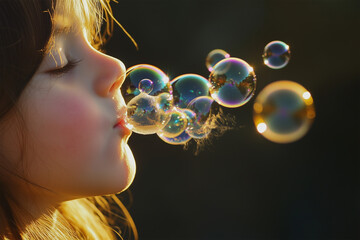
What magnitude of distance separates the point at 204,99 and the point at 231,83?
11 cm

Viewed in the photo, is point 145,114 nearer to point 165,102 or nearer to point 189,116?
point 165,102

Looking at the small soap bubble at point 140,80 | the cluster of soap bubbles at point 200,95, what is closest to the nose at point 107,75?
the small soap bubble at point 140,80

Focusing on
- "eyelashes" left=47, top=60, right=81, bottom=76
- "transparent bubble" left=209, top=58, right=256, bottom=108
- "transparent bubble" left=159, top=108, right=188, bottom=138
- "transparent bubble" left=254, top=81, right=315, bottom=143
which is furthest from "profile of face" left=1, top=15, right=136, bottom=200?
"transparent bubble" left=254, top=81, right=315, bottom=143

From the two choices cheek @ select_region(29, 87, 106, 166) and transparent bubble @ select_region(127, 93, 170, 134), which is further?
transparent bubble @ select_region(127, 93, 170, 134)

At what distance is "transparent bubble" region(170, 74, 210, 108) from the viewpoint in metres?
1.24

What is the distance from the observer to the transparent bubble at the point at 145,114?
35.2 inches

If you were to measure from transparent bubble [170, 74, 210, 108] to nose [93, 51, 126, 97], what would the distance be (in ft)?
1.40

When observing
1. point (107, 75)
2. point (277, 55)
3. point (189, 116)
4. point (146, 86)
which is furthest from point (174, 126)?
point (277, 55)

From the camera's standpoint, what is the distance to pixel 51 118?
711 millimetres

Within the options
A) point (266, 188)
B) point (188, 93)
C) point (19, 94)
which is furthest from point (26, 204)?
point (266, 188)

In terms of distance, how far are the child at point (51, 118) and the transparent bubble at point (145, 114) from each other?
2.5 inches

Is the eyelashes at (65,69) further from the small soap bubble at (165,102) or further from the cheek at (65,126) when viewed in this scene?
the small soap bubble at (165,102)

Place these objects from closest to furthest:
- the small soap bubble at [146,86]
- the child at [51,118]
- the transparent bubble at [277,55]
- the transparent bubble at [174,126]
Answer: the child at [51,118]
the small soap bubble at [146,86]
the transparent bubble at [174,126]
the transparent bubble at [277,55]

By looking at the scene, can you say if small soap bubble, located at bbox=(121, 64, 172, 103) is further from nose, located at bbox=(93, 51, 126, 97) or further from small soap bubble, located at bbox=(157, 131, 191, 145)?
small soap bubble, located at bbox=(157, 131, 191, 145)
